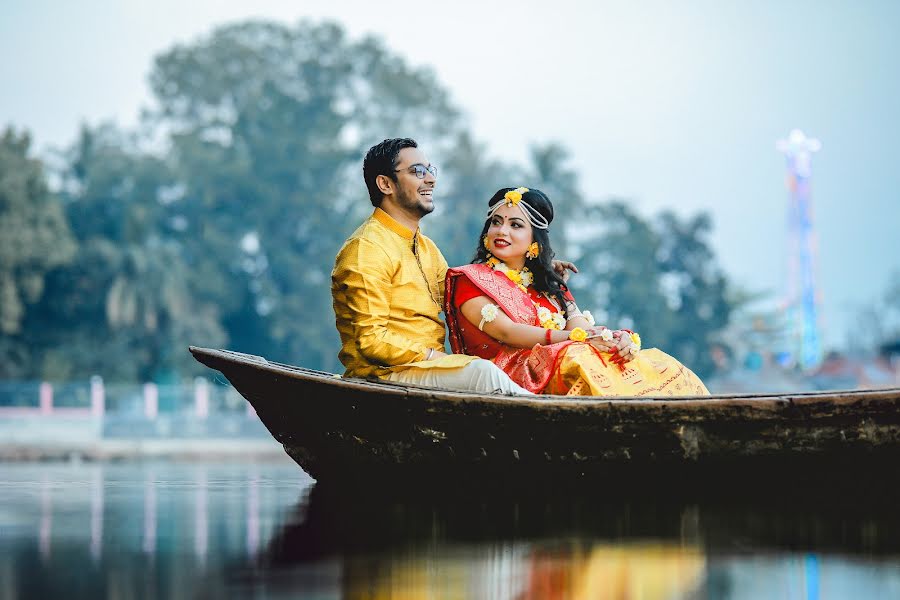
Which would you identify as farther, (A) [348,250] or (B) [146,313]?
(B) [146,313]

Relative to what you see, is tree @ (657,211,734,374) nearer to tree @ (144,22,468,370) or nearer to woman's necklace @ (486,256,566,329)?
tree @ (144,22,468,370)

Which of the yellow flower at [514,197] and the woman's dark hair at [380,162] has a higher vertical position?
the woman's dark hair at [380,162]

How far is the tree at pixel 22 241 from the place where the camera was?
2350 cm

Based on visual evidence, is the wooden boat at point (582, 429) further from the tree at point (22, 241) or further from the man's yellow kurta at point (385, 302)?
the tree at point (22, 241)

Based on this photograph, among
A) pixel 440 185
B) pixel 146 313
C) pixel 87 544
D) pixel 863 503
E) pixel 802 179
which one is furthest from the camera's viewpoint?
pixel 440 185

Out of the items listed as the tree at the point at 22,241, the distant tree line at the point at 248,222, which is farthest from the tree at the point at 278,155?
the tree at the point at 22,241

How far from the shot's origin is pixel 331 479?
416cm

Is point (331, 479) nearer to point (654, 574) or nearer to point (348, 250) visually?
point (348, 250)

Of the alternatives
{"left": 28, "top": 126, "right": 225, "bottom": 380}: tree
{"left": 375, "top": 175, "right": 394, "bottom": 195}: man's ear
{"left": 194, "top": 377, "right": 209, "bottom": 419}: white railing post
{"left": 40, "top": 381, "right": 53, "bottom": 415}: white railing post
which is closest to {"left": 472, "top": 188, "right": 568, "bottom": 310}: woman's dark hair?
{"left": 375, "top": 175, "right": 394, "bottom": 195}: man's ear

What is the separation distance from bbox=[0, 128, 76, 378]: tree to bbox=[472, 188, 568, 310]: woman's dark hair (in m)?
20.6

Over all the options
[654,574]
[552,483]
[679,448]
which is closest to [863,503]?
[679,448]

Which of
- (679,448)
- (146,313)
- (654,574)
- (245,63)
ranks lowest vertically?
(654,574)

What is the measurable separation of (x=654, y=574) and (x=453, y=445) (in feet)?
5.04

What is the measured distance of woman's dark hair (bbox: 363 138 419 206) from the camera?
428cm
